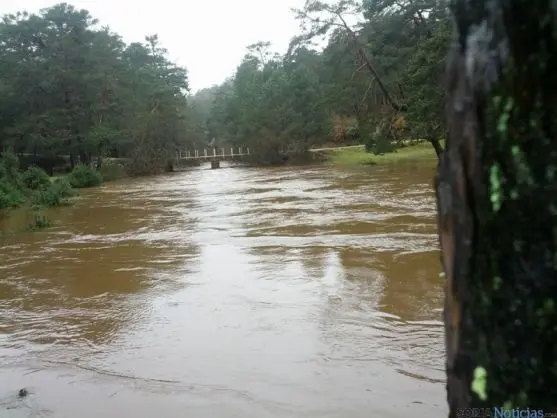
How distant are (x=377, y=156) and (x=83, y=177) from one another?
59.6 feet

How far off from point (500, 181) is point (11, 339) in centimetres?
586

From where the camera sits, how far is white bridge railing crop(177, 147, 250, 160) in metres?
47.5

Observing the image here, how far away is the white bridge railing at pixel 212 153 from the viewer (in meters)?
47.5

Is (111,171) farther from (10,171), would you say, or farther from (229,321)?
(229,321)

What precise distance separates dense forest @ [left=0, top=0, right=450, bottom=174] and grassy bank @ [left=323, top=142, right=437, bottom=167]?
1581 millimetres

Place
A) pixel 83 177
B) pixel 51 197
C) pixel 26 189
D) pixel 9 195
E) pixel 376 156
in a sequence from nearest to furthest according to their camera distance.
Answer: pixel 9 195
pixel 51 197
pixel 26 189
pixel 83 177
pixel 376 156

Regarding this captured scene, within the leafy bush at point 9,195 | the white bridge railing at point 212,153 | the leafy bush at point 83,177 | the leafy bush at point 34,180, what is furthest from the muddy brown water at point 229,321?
the white bridge railing at point 212,153

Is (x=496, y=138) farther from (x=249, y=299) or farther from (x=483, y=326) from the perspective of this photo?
(x=249, y=299)

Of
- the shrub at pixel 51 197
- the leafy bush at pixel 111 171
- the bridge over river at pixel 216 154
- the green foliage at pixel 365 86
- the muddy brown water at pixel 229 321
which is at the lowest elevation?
the muddy brown water at pixel 229 321

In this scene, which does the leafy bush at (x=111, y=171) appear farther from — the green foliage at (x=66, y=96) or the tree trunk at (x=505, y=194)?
the tree trunk at (x=505, y=194)

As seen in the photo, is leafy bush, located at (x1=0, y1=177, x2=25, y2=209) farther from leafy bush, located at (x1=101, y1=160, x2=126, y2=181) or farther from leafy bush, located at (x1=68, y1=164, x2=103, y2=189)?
leafy bush, located at (x1=101, y1=160, x2=126, y2=181)

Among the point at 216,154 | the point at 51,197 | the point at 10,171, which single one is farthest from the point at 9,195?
the point at 216,154

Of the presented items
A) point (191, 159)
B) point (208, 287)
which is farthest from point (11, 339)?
point (191, 159)

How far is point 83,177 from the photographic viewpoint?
3131 cm
